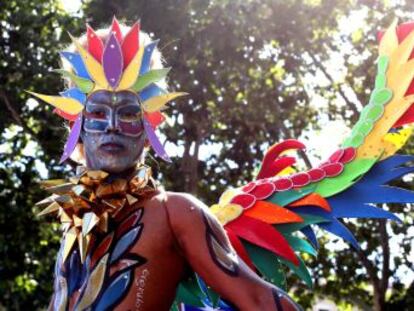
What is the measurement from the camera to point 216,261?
243cm

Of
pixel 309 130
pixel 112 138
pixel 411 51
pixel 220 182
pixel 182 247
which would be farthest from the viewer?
pixel 309 130

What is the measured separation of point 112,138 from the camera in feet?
8.77

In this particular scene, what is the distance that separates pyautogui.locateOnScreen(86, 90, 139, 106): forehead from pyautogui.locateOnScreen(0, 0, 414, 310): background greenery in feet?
27.4

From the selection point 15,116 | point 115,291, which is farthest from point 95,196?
point 15,116

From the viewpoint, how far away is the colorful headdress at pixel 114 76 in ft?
9.12

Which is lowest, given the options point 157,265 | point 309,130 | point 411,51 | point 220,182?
point 157,265

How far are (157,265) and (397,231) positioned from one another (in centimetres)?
1130

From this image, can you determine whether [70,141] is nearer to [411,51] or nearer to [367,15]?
[411,51]

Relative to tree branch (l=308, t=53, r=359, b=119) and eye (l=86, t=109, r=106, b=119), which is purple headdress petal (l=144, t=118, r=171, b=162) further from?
tree branch (l=308, t=53, r=359, b=119)

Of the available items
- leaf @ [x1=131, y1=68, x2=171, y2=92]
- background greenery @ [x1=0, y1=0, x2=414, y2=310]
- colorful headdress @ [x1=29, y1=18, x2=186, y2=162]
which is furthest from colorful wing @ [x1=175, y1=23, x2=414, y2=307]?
background greenery @ [x1=0, y1=0, x2=414, y2=310]

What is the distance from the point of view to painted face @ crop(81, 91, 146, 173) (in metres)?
2.67

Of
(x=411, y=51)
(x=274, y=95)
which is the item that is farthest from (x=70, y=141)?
(x=274, y=95)

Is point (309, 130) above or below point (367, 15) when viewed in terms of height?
below

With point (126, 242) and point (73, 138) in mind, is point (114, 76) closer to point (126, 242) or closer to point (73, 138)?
point (73, 138)
